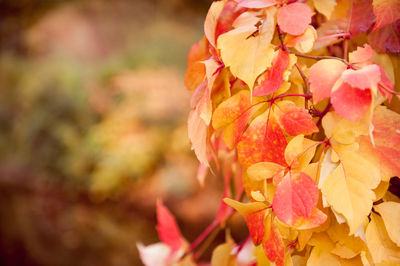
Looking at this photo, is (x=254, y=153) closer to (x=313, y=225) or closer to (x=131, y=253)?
(x=313, y=225)

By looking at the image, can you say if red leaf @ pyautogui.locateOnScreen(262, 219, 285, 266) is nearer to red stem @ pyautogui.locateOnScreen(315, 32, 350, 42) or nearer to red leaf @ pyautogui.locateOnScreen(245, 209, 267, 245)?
red leaf @ pyautogui.locateOnScreen(245, 209, 267, 245)

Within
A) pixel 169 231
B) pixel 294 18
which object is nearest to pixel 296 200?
pixel 294 18

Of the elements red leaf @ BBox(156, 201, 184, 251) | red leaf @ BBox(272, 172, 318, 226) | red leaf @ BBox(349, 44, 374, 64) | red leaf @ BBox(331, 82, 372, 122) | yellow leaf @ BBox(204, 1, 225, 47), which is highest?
yellow leaf @ BBox(204, 1, 225, 47)

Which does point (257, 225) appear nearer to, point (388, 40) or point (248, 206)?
point (248, 206)

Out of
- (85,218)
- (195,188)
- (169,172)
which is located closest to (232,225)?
(195,188)

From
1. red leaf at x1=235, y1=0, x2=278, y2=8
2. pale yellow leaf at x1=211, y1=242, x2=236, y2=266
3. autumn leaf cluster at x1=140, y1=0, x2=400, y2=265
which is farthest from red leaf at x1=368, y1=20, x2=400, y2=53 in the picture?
pale yellow leaf at x1=211, y1=242, x2=236, y2=266

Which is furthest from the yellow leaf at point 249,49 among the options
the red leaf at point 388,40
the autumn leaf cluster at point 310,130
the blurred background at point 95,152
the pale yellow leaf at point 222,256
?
the blurred background at point 95,152

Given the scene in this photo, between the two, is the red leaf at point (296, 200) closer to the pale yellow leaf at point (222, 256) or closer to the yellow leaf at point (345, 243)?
the yellow leaf at point (345, 243)
